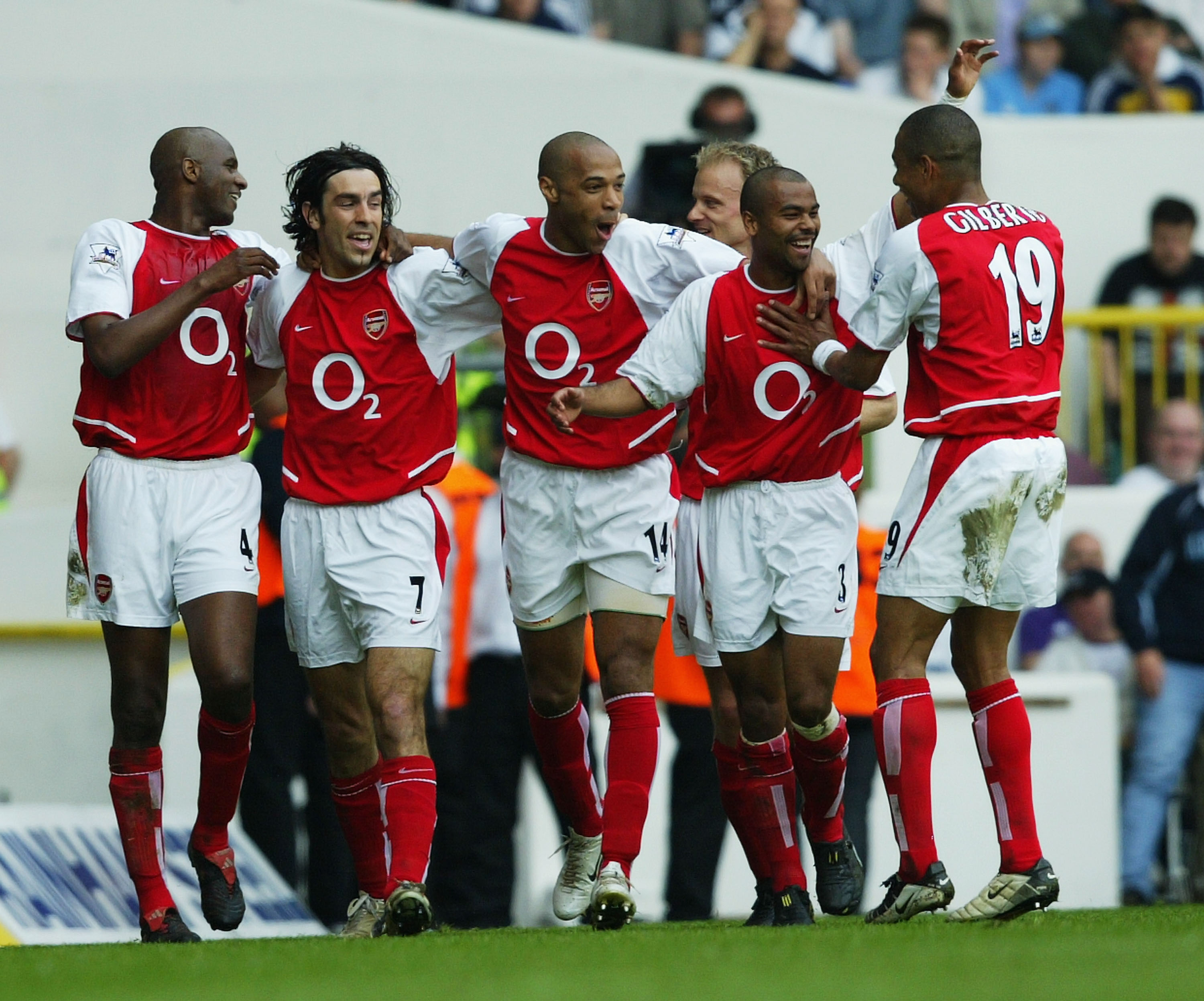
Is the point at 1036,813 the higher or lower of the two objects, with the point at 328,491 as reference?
lower

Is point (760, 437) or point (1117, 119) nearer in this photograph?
point (760, 437)

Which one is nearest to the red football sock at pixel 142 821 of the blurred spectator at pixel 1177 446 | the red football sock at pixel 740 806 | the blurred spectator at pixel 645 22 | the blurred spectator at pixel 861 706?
the red football sock at pixel 740 806

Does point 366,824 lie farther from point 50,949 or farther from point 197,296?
point 197,296

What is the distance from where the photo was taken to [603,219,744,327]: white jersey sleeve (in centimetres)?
719

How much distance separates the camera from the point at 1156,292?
12.7 meters

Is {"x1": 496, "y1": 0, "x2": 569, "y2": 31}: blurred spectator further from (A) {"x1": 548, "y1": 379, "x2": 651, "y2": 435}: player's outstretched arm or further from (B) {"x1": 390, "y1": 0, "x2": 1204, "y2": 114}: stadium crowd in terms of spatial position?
(A) {"x1": 548, "y1": 379, "x2": 651, "y2": 435}: player's outstretched arm

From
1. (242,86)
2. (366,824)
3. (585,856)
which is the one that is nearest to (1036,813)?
(585,856)

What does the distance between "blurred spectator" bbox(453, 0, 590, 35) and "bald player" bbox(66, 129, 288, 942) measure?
260 inches

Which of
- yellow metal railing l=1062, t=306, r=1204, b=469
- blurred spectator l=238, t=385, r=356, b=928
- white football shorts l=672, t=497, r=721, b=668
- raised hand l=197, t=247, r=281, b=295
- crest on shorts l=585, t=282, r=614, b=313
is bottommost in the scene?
blurred spectator l=238, t=385, r=356, b=928

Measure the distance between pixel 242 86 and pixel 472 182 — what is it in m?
1.56

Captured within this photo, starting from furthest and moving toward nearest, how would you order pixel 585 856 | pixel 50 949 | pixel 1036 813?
pixel 1036 813 → pixel 585 856 → pixel 50 949

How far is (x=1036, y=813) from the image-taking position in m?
10.3

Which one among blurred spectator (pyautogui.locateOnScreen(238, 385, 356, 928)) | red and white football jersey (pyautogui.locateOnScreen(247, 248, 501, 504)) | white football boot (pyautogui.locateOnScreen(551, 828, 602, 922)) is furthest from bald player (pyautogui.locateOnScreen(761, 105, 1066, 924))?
blurred spectator (pyautogui.locateOnScreen(238, 385, 356, 928))

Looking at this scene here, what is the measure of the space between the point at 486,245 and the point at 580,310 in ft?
1.34
